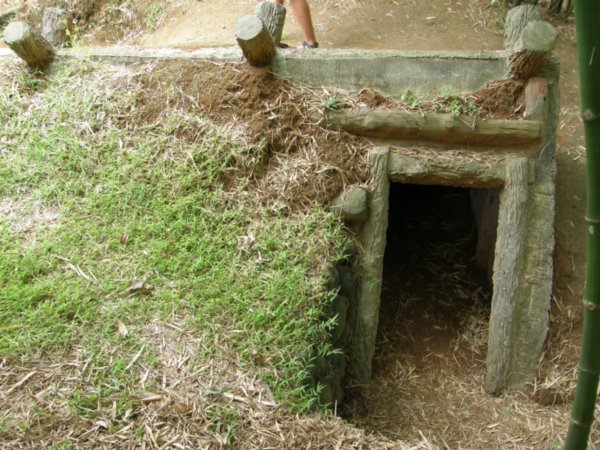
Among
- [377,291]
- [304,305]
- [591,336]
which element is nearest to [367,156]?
[377,291]

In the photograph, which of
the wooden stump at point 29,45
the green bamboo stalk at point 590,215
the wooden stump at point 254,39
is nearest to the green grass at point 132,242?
the wooden stump at point 29,45

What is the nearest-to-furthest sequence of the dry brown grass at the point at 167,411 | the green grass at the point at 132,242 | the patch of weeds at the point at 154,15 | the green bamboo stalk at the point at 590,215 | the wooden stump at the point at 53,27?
the green bamboo stalk at the point at 590,215 < the dry brown grass at the point at 167,411 < the green grass at the point at 132,242 < the wooden stump at the point at 53,27 < the patch of weeds at the point at 154,15

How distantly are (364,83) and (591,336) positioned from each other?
268 centimetres

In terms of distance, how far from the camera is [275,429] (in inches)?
107

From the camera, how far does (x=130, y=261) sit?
3383 millimetres

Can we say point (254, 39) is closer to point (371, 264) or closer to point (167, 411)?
point (371, 264)

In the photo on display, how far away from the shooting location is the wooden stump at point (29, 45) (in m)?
4.20

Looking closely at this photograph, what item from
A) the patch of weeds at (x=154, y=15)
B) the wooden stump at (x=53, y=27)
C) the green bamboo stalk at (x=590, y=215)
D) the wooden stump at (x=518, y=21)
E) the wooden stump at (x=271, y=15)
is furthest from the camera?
the patch of weeds at (x=154, y=15)

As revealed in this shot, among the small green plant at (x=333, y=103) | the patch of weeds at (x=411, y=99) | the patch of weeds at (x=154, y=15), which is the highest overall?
the patch of weeds at (x=154, y=15)

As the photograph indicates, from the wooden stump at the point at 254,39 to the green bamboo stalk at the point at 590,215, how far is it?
8.74ft

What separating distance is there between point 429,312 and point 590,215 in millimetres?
3129

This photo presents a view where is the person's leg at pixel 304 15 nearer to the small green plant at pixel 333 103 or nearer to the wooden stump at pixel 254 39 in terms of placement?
the wooden stump at pixel 254 39

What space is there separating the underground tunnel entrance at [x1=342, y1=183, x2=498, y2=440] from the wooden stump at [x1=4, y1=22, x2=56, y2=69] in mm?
3306

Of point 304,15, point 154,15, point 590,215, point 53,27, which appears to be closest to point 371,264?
point 304,15
